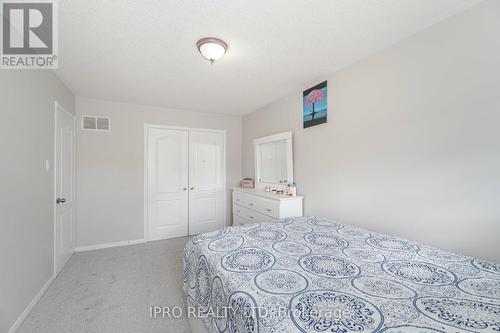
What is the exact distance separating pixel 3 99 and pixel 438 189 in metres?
3.28

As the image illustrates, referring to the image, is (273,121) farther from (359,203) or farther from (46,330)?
(46,330)

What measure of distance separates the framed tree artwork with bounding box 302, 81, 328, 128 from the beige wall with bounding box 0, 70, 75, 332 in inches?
111

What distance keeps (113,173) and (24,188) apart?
1610mm

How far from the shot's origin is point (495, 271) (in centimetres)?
111

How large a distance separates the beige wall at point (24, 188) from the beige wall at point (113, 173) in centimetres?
92

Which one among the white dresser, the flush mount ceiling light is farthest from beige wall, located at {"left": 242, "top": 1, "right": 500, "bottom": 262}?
the flush mount ceiling light

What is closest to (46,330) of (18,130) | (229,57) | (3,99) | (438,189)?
(18,130)

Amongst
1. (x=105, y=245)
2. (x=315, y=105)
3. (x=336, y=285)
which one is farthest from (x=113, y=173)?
(x=336, y=285)

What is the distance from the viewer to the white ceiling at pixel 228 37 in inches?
55.8

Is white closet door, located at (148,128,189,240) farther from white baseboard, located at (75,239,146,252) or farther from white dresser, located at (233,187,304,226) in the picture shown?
white dresser, located at (233,187,304,226)

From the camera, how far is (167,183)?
12.2 feet

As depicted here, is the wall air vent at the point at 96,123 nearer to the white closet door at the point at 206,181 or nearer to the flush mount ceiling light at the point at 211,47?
the white closet door at the point at 206,181

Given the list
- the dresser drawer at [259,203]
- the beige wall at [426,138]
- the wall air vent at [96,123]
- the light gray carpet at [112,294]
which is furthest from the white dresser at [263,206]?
the wall air vent at [96,123]

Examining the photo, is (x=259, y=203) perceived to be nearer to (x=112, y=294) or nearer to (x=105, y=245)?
(x=112, y=294)
